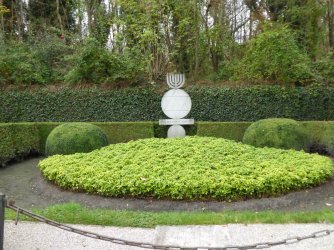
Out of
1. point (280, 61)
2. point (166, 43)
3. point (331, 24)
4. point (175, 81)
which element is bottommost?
point (175, 81)

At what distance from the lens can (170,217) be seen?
4379mm

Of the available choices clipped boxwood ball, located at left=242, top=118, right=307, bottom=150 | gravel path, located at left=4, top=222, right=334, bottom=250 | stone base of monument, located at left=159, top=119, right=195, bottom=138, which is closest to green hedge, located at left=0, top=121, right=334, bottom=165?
stone base of monument, located at left=159, top=119, right=195, bottom=138

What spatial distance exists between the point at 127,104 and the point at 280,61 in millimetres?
4931

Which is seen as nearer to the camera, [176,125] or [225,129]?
[225,129]

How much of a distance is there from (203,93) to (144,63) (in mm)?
2394

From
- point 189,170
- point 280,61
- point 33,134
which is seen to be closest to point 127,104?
point 33,134

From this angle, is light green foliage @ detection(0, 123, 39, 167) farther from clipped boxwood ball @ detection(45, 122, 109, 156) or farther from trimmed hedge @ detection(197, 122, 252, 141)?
trimmed hedge @ detection(197, 122, 252, 141)

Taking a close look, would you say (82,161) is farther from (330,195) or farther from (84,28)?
(84,28)

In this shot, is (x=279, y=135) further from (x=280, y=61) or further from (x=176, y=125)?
(x=280, y=61)

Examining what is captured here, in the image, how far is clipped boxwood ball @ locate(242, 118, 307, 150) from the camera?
321 inches

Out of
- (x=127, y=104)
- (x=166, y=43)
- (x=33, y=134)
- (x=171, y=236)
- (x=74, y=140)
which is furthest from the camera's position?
(x=166, y=43)

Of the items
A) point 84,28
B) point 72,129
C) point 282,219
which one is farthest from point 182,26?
point 282,219

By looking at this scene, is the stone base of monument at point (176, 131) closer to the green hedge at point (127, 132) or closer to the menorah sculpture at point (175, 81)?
the green hedge at point (127, 132)

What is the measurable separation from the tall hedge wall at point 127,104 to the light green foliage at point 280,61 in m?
0.55
